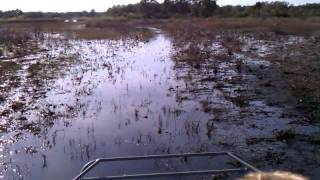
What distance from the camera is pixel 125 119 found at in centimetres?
1216

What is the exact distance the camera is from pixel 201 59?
858 inches

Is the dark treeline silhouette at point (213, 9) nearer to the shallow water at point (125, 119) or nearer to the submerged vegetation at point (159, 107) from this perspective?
the submerged vegetation at point (159, 107)

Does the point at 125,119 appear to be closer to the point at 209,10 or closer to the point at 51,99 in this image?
the point at 51,99

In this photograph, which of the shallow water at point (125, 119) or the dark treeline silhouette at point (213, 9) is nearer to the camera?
the shallow water at point (125, 119)

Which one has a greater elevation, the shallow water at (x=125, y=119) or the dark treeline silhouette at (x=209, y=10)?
the dark treeline silhouette at (x=209, y=10)

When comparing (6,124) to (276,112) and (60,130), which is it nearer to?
(60,130)

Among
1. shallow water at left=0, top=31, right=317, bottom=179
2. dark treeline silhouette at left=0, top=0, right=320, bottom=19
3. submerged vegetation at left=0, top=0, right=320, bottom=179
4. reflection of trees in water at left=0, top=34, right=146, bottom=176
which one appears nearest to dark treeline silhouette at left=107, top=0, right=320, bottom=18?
dark treeline silhouette at left=0, top=0, right=320, bottom=19

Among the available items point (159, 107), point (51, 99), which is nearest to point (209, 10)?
point (51, 99)

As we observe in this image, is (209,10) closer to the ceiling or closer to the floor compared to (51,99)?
closer to the ceiling

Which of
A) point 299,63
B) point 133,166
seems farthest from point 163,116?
point 299,63

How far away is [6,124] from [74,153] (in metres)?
3.05

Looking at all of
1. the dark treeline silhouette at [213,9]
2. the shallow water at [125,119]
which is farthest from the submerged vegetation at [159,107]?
the dark treeline silhouette at [213,9]

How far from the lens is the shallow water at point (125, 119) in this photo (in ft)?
30.8

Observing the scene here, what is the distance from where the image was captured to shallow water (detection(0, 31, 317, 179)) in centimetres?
940
